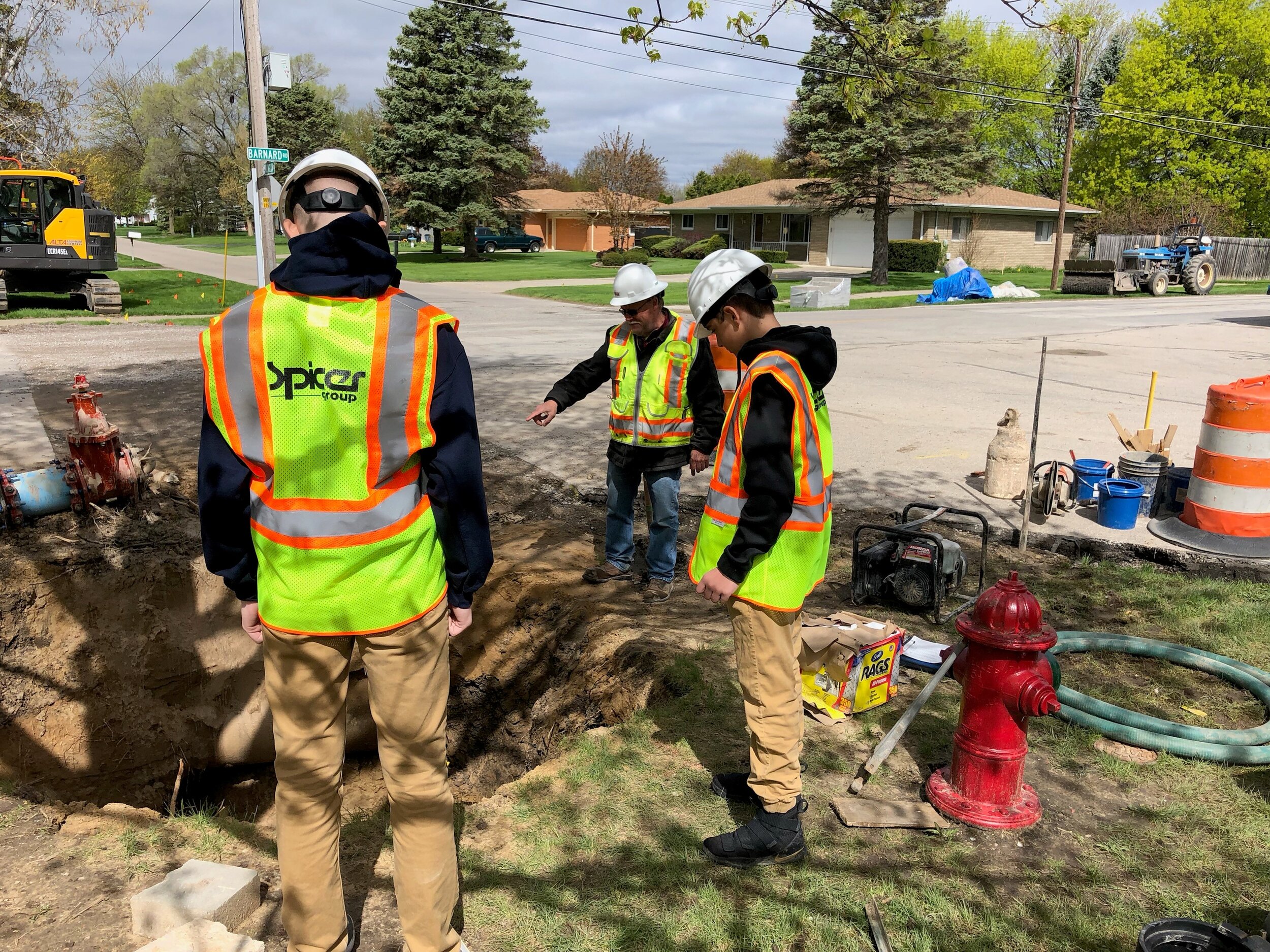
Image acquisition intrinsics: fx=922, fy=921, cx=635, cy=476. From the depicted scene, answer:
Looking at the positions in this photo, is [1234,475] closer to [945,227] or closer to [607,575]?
[607,575]

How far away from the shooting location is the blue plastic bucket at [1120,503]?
715 cm

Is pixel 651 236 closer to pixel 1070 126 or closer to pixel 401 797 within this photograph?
pixel 1070 126

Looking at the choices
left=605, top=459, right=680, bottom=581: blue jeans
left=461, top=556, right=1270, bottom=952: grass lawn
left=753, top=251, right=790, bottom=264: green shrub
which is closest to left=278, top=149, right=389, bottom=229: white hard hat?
left=461, top=556, right=1270, bottom=952: grass lawn

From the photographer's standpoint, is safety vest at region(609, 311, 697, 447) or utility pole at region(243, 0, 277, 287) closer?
safety vest at region(609, 311, 697, 447)

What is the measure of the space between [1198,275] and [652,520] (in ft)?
115

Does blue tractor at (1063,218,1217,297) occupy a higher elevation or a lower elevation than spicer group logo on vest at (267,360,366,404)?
higher

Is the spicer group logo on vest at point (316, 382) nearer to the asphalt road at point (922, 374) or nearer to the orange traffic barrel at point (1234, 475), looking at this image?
the asphalt road at point (922, 374)

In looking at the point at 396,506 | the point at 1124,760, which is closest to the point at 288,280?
the point at 396,506

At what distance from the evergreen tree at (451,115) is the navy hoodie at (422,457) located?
43749mm

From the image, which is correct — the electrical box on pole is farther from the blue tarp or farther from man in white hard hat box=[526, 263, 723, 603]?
the blue tarp

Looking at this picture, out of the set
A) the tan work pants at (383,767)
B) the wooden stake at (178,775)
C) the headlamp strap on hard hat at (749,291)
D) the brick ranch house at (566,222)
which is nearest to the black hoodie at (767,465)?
the headlamp strap on hard hat at (749,291)

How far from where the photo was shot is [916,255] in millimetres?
43500

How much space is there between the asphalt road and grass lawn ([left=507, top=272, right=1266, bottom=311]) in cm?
210

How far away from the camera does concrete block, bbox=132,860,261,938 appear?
284 centimetres
